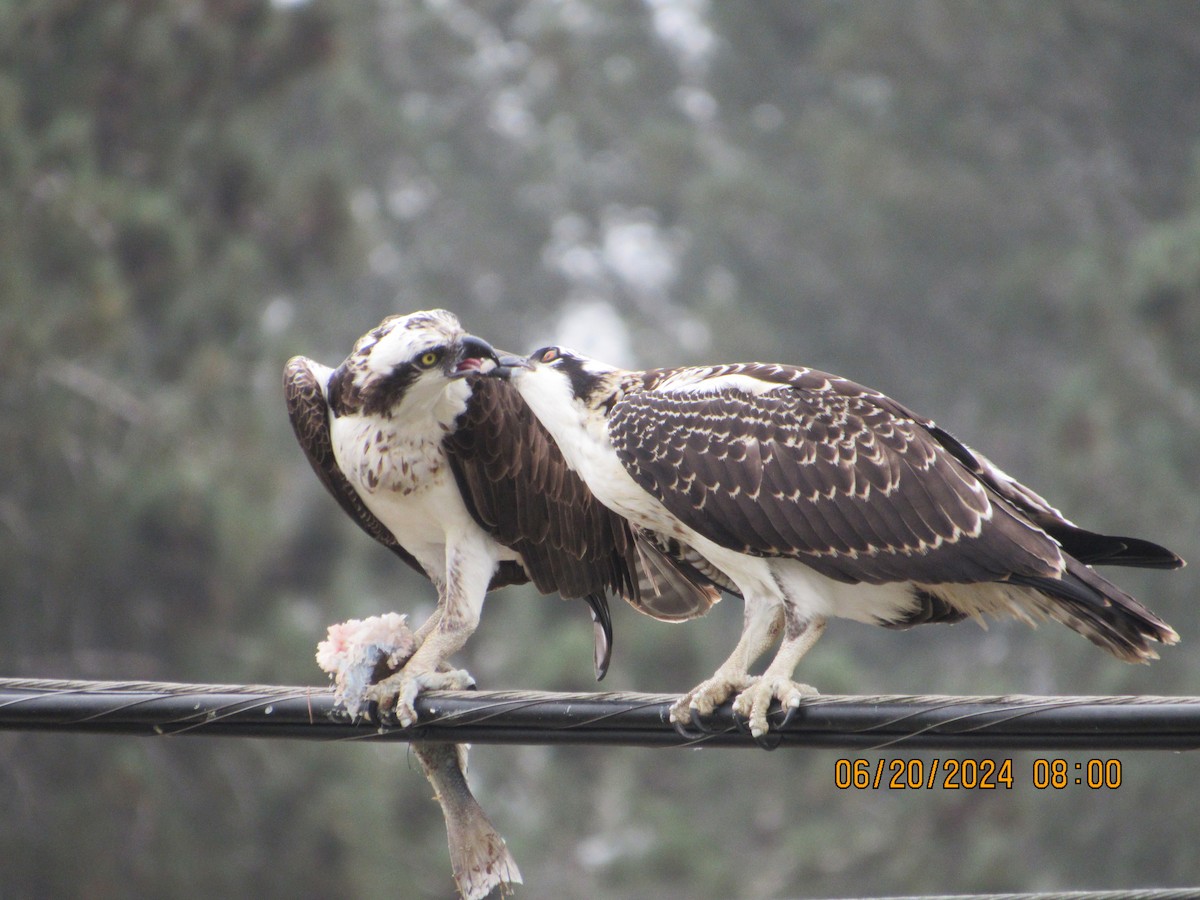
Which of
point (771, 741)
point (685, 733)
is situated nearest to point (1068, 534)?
point (771, 741)

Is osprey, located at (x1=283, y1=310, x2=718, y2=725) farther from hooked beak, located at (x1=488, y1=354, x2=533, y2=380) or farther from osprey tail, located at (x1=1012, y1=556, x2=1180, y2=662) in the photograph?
osprey tail, located at (x1=1012, y1=556, x2=1180, y2=662)

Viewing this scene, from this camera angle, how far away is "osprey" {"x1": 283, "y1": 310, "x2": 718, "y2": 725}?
5.13m

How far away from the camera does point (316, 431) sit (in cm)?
548

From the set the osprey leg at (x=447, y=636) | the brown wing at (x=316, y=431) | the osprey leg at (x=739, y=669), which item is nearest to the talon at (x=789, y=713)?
the osprey leg at (x=739, y=669)

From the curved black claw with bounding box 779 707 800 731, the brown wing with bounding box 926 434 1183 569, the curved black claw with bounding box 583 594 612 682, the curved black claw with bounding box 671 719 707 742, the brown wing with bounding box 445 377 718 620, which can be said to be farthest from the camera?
the curved black claw with bounding box 583 594 612 682

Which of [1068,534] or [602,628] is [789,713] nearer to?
[1068,534]

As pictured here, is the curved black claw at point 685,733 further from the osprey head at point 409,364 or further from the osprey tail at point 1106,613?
the osprey head at point 409,364

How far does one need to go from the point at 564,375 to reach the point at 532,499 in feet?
1.38

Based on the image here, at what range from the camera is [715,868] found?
1454cm

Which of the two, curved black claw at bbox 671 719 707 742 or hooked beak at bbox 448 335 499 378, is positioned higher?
hooked beak at bbox 448 335 499 378

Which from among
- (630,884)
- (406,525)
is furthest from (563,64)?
(406,525)

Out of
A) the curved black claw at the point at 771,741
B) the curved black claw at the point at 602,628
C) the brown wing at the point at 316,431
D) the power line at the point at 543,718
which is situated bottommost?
the curved black claw at the point at 771,741

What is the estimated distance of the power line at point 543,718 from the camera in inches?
138

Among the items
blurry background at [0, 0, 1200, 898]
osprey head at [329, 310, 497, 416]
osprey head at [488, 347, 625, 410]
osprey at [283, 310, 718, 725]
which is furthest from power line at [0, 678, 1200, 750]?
blurry background at [0, 0, 1200, 898]
